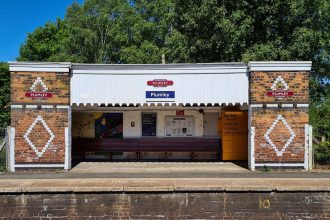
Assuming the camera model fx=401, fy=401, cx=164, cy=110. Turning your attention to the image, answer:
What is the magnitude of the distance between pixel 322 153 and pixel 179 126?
635cm

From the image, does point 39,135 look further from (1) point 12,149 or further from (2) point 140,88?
(2) point 140,88

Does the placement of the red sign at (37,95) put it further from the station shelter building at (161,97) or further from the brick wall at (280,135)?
the brick wall at (280,135)

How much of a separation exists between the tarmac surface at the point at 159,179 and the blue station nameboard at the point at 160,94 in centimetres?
280

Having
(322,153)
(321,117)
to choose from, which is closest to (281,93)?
(322,153)

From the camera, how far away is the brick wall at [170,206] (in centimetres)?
871

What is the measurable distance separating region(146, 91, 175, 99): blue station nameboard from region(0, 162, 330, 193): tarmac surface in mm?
2805

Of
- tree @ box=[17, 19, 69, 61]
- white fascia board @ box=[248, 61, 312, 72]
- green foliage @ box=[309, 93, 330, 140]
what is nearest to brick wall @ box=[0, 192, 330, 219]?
white fascia board @ box=[248, 61, 312, 72]

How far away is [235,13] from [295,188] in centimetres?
1632

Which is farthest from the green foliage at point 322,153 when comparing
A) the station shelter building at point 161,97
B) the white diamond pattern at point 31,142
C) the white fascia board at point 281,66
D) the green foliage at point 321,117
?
the white diamond pattern at point 31,142

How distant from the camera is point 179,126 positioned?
18.8 m

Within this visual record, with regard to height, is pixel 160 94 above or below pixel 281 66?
below

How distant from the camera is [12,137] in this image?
15.2 meters

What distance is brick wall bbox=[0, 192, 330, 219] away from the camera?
8.71m

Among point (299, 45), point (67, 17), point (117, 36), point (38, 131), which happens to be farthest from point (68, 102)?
point (67, 17)
